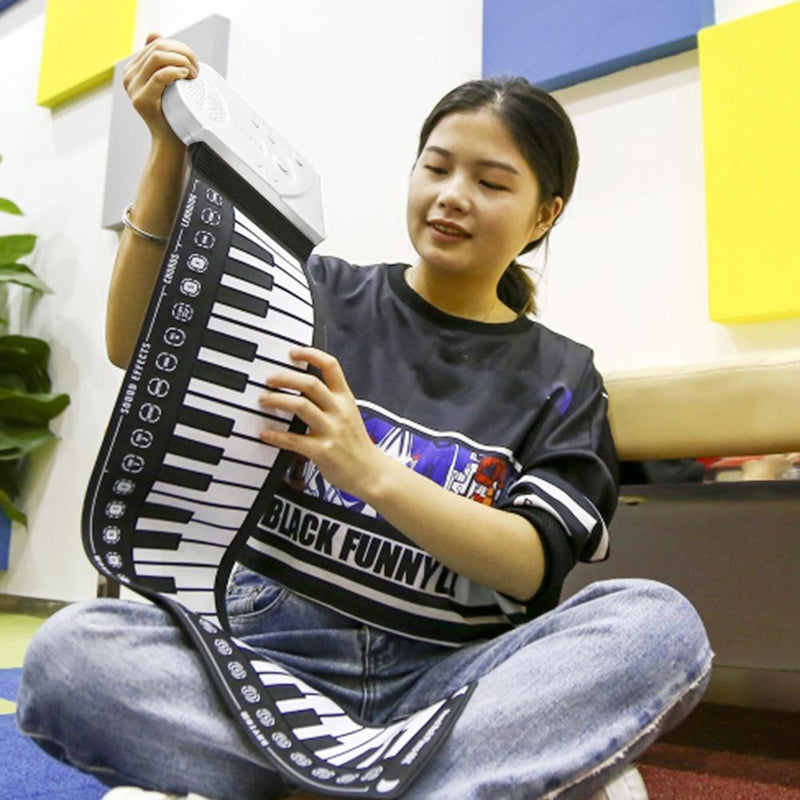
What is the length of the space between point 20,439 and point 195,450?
1785mm

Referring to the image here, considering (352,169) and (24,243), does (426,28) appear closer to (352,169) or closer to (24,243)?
(352,169)

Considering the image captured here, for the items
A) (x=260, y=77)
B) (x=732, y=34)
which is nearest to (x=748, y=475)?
(x=732, y=34)

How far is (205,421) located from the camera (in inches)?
26.0

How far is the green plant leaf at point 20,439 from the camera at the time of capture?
226 cm

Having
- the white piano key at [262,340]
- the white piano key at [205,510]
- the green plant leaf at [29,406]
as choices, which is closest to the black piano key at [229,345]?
the white piano key at [262,340]

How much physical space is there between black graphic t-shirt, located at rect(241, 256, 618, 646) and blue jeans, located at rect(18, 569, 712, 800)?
11 cm

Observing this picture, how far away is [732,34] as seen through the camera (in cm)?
127

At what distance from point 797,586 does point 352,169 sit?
104 centimetres

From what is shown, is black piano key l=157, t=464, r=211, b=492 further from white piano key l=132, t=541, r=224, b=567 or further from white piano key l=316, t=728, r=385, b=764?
white piano key l=316, t=728, r=385, b=764

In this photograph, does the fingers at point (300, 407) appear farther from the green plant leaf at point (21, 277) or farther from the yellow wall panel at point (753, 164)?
the green plant leaf at point (21, 277)

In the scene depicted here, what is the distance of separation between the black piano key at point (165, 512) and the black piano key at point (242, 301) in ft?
0.48

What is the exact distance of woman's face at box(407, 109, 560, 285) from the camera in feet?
2.78

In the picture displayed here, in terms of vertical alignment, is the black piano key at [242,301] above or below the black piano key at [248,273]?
below

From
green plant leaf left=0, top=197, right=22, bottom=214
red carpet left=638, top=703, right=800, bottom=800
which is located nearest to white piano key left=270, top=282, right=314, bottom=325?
red carpet left=638, top=703, right=800, bottom=800
